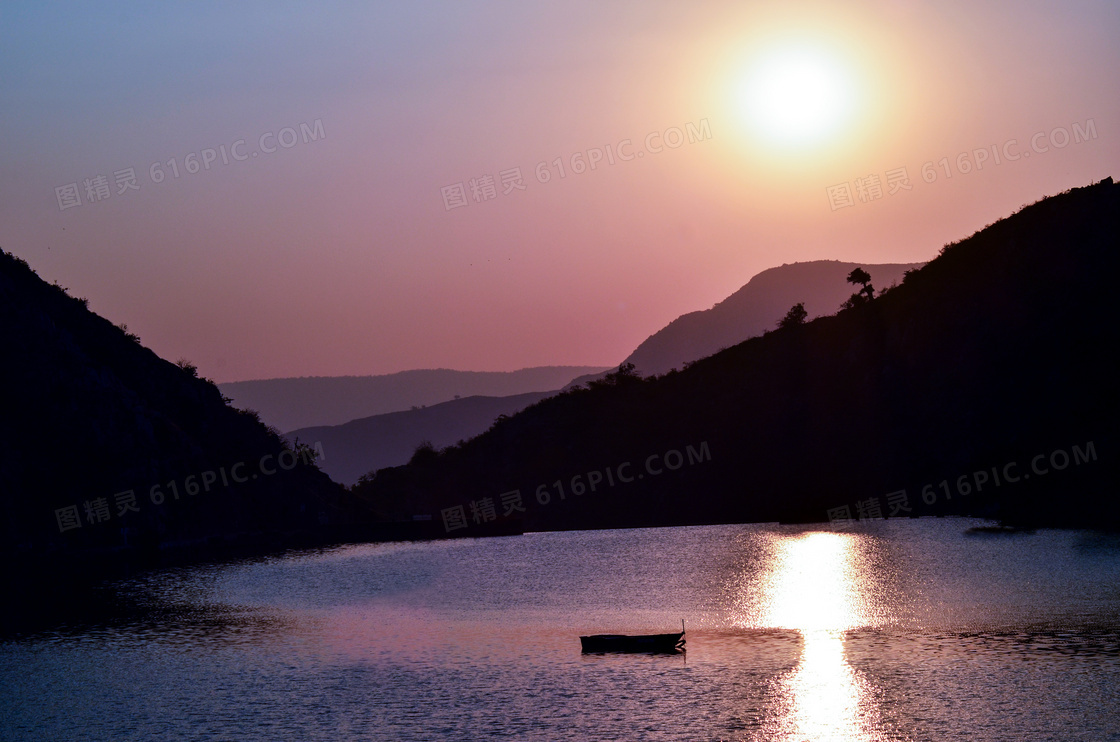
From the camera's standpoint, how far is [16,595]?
9975cm

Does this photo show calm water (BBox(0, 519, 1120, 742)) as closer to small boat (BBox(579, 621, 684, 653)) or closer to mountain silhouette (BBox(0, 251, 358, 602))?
small boat (BBox(579, 621, 684, 653))

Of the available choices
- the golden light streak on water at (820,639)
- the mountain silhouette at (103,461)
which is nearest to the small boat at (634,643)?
the golden light streak on water at (820,639)

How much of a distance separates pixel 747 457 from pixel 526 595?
319ft

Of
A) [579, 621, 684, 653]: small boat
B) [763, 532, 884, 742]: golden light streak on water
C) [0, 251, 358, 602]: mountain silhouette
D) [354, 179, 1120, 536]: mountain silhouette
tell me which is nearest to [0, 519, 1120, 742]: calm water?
[763, 532, 884, 742]: golden light streak on water

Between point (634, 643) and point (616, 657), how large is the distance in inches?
Result: 70.5

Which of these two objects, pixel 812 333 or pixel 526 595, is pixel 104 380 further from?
pixel 812 333

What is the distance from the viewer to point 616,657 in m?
61.3

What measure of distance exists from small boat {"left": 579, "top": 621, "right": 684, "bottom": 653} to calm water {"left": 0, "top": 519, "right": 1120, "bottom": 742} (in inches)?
51.1

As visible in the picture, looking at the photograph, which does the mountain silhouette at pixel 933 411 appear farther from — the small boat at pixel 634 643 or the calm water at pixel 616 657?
the small boat at pixel 634 643

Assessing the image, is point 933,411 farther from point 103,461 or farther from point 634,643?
point 103,461

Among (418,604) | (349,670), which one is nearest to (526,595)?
(418,604)

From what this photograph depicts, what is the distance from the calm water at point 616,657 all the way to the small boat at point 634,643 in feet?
4.26

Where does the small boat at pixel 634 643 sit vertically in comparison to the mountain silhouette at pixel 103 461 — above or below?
below

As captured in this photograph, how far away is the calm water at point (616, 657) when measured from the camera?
1869 inches
